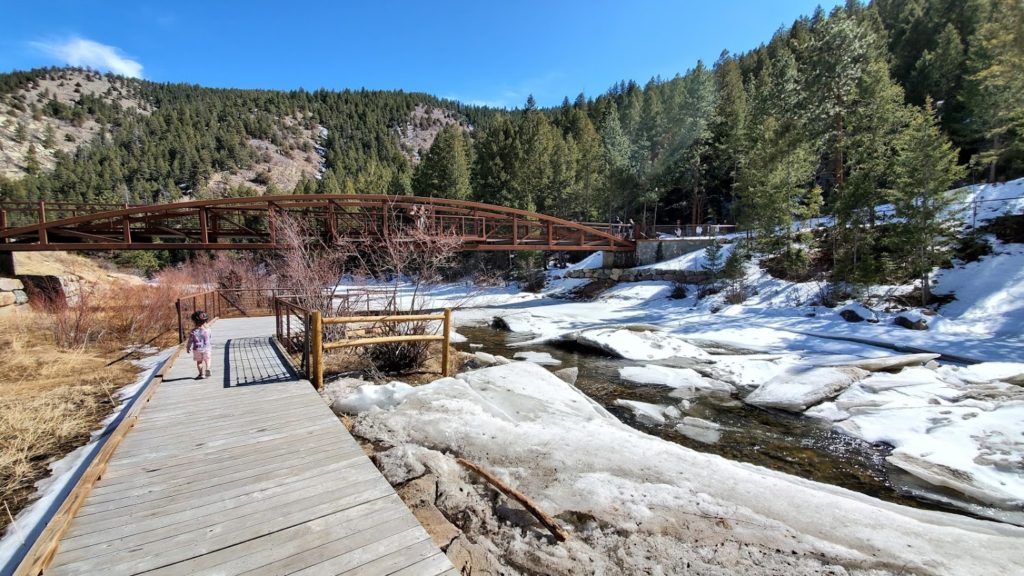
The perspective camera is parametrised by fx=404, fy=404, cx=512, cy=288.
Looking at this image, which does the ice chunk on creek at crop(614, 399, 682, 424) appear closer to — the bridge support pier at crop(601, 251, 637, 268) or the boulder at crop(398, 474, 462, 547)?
the boulder at crop(398, 474, 462, 547)

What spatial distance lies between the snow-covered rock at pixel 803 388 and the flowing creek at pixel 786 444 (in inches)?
12.1

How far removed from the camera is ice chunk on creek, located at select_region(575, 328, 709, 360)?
42.5 feet

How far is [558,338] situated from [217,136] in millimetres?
146745

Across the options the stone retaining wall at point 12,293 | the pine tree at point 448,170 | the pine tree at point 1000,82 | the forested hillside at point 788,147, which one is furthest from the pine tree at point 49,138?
the pine tree at point 1000,82

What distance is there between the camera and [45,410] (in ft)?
17.9

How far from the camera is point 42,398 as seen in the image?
6.05 meters

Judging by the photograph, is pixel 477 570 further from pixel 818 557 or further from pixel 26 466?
pixel 26 466

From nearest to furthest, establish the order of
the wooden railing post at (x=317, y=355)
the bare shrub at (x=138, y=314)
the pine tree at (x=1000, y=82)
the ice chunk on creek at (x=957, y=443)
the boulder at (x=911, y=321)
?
1. the ice chunk on creek at (x=957, y=443)
2. the wooden railing post at (x=317, y=355)
3. the bare shrub at (x=138, y=314)
4. the boulder at (x=911, y=321)
5. the pine tree at (x=1000, y=82)

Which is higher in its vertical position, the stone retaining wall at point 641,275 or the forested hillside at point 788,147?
the forested hillside at point 788,147

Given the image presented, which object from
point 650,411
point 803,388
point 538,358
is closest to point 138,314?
point 538,358

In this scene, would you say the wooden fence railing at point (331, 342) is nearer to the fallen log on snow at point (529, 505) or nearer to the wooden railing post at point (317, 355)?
the wooden railing post at point (317, 355)

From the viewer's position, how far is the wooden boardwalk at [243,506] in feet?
8.80

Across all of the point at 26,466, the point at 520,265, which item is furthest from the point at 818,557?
the point at 520,265

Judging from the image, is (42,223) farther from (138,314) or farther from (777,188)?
(777,188)
